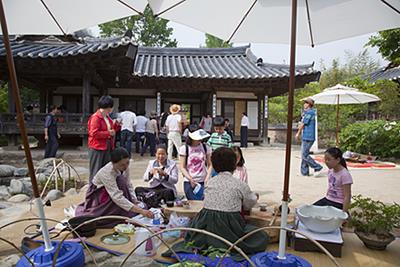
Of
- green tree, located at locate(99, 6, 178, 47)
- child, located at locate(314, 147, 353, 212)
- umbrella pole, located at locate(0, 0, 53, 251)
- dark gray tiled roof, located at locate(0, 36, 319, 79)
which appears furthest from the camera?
green tree, located at locate(99, 6, 178, 47)

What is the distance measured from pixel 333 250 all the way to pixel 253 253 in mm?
740

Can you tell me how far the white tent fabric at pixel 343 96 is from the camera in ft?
27.9

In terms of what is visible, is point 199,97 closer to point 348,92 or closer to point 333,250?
point 348,92

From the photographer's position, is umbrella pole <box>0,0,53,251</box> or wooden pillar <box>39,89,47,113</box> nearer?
umbrella pole <box>0,0,53,251</box>

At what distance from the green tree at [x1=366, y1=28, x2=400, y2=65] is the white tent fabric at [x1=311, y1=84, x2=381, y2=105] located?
1.30m

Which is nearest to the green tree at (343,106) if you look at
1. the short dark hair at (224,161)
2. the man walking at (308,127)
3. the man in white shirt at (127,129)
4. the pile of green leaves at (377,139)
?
the pile of green leaves at (377,139)

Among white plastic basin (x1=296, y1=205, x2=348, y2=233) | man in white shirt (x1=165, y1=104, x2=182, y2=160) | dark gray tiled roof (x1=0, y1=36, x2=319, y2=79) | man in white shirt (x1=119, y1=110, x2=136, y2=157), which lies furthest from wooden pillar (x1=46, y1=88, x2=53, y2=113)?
white plastic basin (x1=296, y1=205, x2=348, y2=233)

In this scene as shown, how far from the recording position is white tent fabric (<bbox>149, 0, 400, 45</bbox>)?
2.57 meters

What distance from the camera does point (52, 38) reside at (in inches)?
411

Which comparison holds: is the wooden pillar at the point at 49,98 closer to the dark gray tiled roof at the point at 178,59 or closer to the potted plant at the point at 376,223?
the dark gray tiled roof at the point at 178,59

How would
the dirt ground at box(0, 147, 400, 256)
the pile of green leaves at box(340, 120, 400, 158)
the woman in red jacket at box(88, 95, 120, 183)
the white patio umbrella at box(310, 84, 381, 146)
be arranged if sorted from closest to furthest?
the dirt ground at box(0, 147, 400, 256)
the woman in red jacket at box(88, 95, 120, 183)
the white patio umbrella at box(310, 84, 381, 146)
the pile of green leaves at box(340, 120, 400, 158)

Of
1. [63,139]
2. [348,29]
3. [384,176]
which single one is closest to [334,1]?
[348,29]

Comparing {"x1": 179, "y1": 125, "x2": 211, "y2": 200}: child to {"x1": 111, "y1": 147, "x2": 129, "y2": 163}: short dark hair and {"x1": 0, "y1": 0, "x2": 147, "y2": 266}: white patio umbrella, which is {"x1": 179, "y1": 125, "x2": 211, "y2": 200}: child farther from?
{"x1": 0, "y1": 0, "x2": 147, "y2": 266}: white patio umbrella

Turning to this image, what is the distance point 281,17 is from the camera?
9.14ft
